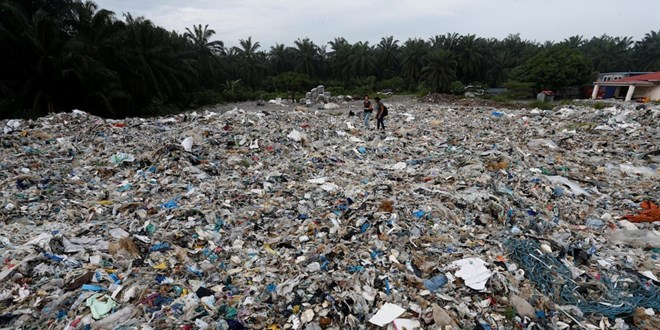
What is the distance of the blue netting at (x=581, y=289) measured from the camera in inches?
110

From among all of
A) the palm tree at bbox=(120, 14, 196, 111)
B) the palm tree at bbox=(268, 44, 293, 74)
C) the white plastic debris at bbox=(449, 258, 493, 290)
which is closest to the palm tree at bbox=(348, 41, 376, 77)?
the palm tree at bbox=(268, 44, 293, 74)

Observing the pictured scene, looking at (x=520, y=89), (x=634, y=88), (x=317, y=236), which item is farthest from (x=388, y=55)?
(x=317, y=236)

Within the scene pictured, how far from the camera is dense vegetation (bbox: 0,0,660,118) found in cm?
1249

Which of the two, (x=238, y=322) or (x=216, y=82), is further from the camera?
(x=216, y=82)

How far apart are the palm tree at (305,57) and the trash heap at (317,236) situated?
2894 cm

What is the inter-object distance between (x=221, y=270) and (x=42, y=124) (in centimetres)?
780

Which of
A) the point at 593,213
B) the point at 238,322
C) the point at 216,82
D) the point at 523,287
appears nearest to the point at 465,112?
the point at 593,213

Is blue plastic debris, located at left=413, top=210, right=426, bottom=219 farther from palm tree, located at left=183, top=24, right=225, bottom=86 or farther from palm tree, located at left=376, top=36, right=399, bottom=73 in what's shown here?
palm tree, located at left=376, top=36, right=399, bottom=73

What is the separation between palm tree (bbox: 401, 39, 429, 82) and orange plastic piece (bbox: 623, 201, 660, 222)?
3019 centimetres

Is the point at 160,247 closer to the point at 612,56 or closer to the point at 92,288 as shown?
the point at 92,288

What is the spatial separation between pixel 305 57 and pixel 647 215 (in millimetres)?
32996

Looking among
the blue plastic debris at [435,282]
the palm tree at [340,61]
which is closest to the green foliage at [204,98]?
the palm tree at [340,61]

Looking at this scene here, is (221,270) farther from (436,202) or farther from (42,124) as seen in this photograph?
(42,124)

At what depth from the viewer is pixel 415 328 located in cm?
252
